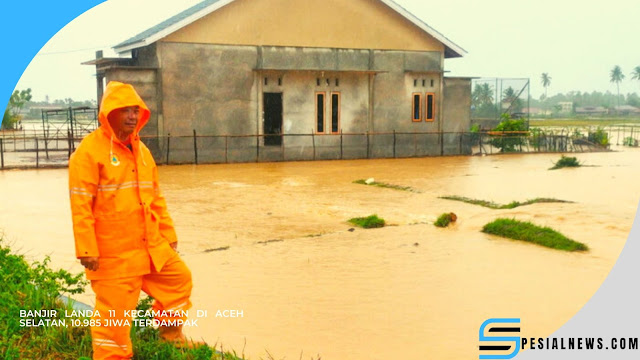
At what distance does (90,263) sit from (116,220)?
0.30m

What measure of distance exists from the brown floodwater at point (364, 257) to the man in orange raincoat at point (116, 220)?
3.55 ft

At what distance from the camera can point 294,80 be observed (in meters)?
22.7

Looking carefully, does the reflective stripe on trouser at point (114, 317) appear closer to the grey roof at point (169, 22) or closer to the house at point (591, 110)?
the grey roof at point (169, 22)

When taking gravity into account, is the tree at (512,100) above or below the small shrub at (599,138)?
above

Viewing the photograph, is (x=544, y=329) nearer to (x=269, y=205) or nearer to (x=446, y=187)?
(x=269, y=205)

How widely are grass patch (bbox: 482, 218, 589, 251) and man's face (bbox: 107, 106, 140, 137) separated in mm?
5933

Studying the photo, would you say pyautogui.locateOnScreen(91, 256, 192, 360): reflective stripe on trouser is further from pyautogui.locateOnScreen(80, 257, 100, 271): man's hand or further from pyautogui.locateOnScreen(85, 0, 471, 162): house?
pyautogui.locateOnScreen(85, 0, 471, 162): house

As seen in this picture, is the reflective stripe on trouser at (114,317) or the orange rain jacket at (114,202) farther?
the reflective stripe on trouser at (114,317)

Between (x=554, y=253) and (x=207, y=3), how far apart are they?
16.5 meters

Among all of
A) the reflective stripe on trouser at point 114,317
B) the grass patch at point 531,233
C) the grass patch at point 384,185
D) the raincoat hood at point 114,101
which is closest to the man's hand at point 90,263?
the reflective stripe on trouser at point 114,317

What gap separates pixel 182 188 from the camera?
15.4 meters

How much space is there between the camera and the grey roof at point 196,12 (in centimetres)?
2090

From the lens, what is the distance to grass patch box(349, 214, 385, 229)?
10219mm

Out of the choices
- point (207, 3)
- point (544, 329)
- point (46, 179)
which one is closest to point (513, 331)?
point (544, 329)
